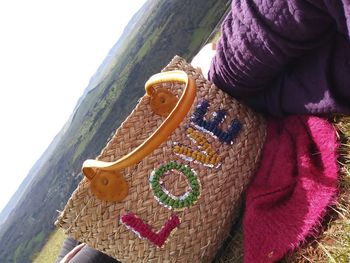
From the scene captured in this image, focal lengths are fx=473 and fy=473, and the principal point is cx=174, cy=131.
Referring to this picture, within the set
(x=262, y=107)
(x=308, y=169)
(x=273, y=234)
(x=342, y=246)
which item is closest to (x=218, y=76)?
(x=262, y=107)

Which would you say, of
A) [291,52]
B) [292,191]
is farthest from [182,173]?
[291,52]

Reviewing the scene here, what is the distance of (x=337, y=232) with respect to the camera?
2.09m

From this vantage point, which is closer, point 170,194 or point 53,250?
point 170,194

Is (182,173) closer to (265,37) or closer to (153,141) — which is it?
(153,141)

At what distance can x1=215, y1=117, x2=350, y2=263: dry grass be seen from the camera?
200 cm

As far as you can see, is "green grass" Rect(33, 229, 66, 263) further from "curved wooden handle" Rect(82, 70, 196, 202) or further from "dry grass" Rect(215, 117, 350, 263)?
"dry grass" Rect(215, 117, 350, 263)

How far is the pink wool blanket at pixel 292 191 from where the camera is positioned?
2.24m

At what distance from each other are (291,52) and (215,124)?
27.5 inches

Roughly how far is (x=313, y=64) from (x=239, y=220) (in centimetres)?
106

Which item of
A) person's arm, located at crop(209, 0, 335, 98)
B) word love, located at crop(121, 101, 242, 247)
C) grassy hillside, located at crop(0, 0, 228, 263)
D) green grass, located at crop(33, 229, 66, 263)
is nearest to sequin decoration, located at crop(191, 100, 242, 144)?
word love, located at crop(121, 101, 242, 247)

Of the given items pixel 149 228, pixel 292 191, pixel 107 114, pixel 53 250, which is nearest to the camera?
pixel 292 191

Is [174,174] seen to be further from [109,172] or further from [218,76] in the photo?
[218,76]

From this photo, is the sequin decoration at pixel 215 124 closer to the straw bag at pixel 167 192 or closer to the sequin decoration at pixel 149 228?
the straw bag at pixel 167 192

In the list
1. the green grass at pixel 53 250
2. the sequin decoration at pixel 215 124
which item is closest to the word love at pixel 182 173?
the sequin decoration at pixel 215 124
